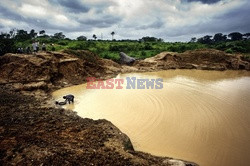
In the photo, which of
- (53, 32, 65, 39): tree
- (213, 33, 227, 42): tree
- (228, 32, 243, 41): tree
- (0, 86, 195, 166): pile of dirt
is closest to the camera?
(0, 86, 195, 166): pile of dirt

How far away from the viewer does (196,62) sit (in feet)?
76.3

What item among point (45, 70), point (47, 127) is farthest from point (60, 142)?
point (45, 70)

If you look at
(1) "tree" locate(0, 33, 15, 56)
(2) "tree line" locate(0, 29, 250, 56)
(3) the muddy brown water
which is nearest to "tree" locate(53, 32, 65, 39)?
(2) "tree line" locate(0, 29, 250, 56)

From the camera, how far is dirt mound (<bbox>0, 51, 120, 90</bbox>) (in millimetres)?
12305

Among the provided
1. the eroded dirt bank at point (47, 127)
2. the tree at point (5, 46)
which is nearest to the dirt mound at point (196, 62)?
the eroded dirt bank at point (47, 127)

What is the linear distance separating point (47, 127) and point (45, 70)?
830 cm

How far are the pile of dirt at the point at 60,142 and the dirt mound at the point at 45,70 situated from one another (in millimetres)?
4763

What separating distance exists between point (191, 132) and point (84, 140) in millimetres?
4074

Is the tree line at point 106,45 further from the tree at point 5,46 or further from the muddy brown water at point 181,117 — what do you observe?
the muddy brown water at point 181,117

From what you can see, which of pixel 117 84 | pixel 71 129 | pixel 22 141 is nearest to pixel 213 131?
pixel 71 129

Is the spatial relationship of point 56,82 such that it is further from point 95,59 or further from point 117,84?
point 95,59

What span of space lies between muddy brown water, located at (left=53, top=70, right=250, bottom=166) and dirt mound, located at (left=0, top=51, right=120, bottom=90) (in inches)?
61.1

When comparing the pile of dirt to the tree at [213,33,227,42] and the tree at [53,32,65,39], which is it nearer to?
the tree at [53,32,65,39]

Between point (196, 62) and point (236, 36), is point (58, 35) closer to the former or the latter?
point (196, 62)
